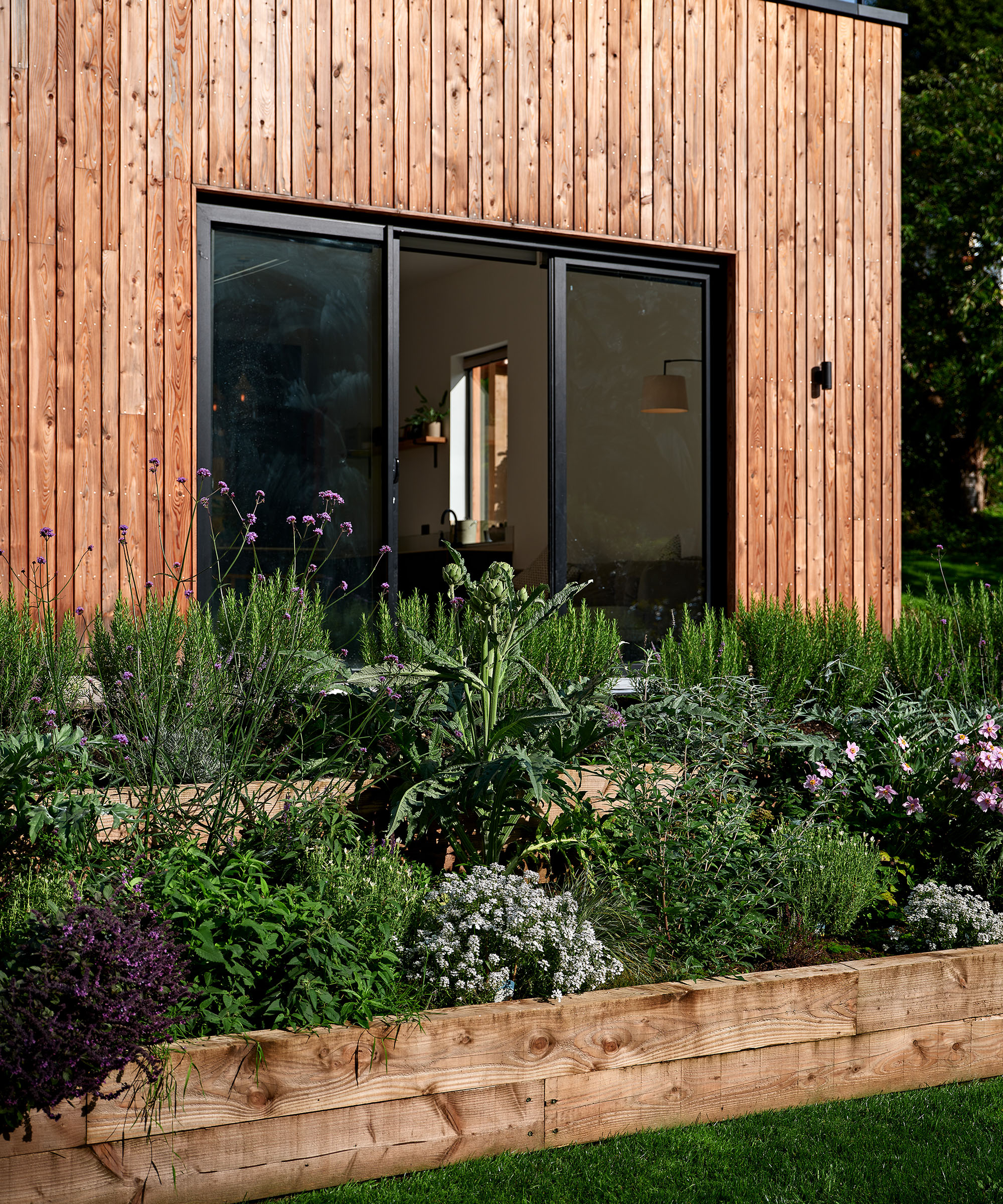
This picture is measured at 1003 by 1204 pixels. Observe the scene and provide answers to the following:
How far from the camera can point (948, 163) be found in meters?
13.0

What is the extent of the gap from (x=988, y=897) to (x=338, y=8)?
4253mm

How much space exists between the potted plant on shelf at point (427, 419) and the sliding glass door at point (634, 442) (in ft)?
13.7

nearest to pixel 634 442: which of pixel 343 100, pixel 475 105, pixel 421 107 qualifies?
pixel 475 105

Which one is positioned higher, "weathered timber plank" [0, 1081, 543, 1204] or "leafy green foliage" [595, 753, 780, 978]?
"leafy green foliage" [595, 753, 780, 978]

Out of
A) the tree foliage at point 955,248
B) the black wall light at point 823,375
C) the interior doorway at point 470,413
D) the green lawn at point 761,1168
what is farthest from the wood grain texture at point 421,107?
the tree foliage at point 955,248

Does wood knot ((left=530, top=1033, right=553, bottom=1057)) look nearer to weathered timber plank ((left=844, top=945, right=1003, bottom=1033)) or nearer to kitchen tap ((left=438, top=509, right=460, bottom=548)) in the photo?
weathered timber plank ((left=844, top=945, right=1003, bottom=1033))

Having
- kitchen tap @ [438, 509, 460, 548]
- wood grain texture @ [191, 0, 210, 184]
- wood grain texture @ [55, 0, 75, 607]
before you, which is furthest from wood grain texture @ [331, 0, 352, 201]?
kitchen tap @ [438, 509, 460, 548]

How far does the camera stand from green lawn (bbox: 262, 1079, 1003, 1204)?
222 centimetres

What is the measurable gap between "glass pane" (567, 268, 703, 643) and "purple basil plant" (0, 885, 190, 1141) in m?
3.76

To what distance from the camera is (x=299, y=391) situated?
498cm

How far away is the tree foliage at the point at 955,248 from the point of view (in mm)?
12602

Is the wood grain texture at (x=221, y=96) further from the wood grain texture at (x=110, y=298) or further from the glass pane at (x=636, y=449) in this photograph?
the glass pane at (x=636, y=449)

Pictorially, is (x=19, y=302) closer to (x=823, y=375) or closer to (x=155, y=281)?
(x=155, y=281)

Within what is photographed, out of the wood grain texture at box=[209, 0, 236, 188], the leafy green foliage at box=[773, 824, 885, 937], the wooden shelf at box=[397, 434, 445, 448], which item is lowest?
the leafy green foliage at box=[773, 824, 885, 937]
